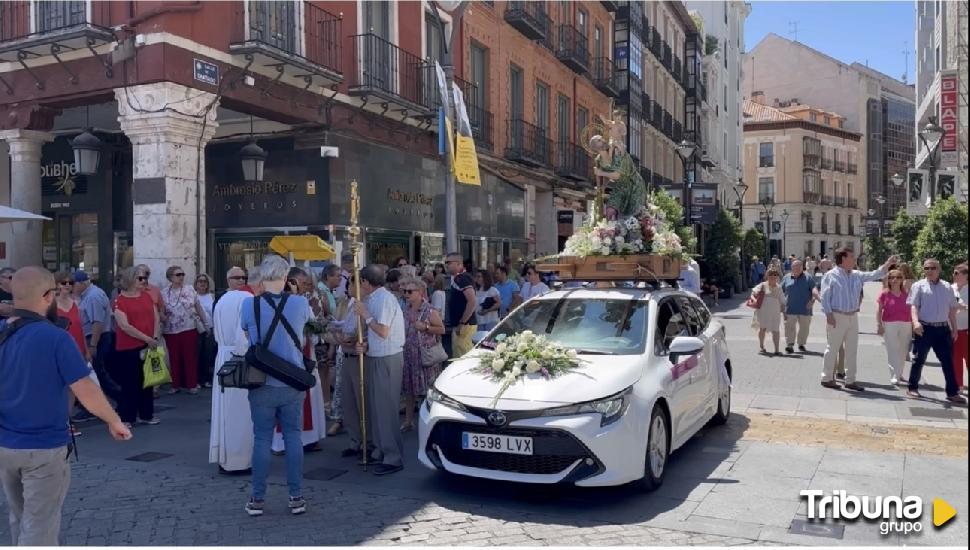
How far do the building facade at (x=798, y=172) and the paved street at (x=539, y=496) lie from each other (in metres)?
62.1

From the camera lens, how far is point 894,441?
7.77 metres

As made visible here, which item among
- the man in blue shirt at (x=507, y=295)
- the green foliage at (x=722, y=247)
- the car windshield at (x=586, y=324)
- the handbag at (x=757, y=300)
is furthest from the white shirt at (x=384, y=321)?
the green foliage at (x=722, y=247)

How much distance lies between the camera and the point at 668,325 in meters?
7.11

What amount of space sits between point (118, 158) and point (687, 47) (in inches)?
1403

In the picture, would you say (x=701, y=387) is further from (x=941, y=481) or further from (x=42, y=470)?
(x=42, y=470)

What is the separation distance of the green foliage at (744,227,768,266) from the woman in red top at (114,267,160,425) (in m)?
34.7

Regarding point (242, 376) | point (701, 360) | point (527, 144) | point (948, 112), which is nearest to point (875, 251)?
point (948, 112)

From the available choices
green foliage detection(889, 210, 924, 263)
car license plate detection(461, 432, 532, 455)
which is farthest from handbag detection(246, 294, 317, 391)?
green foliage detection(889, 210, 924, 263)

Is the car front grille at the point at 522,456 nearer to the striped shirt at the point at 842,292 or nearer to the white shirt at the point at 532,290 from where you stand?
the striped shirt at the point at 842,292

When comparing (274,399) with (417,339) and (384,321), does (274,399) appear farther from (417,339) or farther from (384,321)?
(417,339)

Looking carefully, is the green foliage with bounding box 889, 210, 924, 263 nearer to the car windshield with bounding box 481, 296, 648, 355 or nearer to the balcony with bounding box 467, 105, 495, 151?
the balcony with bounding box 467, 105, 495, 151

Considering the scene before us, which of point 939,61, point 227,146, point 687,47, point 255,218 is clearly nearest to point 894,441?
point 255,218

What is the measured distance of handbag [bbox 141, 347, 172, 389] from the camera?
28.8 feet

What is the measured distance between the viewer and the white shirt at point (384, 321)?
268 inches
